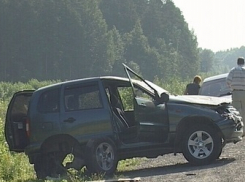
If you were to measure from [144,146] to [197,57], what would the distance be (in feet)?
478

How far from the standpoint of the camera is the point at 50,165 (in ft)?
41.6

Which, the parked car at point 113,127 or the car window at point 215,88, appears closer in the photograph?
the parked car at point 113,127

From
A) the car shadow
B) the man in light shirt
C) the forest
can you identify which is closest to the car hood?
the car shadow

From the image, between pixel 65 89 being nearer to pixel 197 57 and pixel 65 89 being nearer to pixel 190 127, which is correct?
pixel 190 127

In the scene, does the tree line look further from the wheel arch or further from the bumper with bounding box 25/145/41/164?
the wheel arch

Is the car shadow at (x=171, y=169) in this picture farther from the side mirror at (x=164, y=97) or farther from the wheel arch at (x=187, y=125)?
the side mirror at (x=164, y=97)

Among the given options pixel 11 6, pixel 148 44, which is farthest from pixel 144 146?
pixel 148 44

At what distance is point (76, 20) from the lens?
119m

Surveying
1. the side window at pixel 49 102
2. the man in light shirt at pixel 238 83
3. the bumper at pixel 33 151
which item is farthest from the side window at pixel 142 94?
the man in light shirt at pixel 238 83

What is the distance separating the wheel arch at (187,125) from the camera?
485 inches

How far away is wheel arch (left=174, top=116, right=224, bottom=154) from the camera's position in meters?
12.3

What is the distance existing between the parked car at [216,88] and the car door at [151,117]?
21.3 feet

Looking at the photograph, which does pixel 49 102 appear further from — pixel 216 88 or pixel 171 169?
pixel 216 88

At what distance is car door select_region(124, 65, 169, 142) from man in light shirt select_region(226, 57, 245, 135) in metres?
3.94
